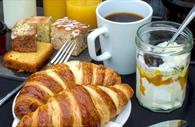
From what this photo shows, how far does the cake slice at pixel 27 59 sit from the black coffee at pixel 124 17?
0.15m

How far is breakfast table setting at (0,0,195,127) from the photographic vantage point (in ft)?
2.15

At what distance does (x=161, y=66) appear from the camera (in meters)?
0.71

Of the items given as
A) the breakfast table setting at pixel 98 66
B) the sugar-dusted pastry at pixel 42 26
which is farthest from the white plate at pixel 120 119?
the sugar-dusted pastry at pixel 42 26

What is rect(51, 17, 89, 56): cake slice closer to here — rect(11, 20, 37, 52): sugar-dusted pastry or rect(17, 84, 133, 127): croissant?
rect(11, 20, 37, 52): sugar-dusted pastry

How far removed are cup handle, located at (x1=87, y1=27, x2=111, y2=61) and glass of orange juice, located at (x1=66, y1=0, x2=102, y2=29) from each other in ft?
0.46

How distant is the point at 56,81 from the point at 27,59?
0.18 m

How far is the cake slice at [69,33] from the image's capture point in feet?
2.91

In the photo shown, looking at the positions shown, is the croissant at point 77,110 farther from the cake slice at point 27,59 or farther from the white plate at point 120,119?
the cake slice at point 27,59

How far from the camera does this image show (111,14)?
86 cm

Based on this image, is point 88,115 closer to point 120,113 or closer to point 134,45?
point 120,113

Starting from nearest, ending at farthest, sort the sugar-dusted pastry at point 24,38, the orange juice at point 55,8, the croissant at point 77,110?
1. the croissant at point 77,110
2. the sugar-dusted pastry at point 24,38
3. the orange juice at point 55,8

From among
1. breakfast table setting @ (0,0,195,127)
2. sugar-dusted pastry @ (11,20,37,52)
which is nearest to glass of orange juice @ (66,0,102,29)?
breakfast table setting @ (0,0,195,127)

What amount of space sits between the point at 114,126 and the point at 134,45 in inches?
8.1

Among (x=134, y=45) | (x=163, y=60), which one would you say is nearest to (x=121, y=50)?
(x=134, y=45)
